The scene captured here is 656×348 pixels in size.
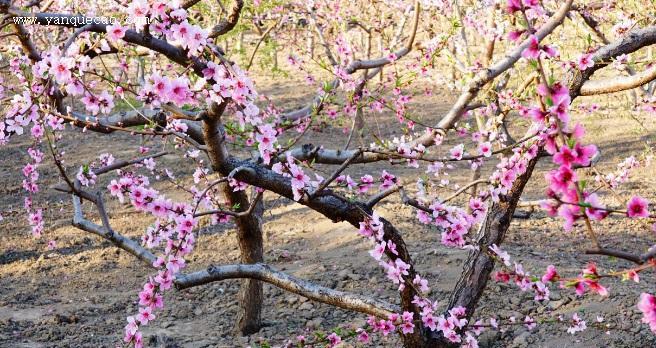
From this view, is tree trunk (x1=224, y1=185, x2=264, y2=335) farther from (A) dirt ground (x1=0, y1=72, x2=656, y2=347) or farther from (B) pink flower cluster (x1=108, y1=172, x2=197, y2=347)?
(B) pink flower cluster (x1=108, y1=172, x2=197, y2=347)

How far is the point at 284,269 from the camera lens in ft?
22.0

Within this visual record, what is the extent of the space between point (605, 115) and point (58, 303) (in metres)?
9.22

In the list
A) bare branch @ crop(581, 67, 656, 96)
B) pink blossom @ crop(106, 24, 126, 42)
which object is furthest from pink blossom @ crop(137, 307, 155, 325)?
bare branch @ crop(581, 67, 656, 96)

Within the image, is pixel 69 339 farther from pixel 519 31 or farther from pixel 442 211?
pixel 519 31

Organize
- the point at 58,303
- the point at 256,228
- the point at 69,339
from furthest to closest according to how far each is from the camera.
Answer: the point at 58,303
the point at 69,339
the point at 256,228

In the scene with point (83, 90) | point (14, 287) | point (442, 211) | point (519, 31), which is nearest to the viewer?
point (519, 31)

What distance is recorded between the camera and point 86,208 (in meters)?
9.12

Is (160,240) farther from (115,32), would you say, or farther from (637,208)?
(637,208)

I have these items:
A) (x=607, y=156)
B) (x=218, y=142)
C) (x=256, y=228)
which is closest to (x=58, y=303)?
(x=256, y=228)

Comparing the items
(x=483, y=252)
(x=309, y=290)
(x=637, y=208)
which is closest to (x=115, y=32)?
(x=309, y=290)

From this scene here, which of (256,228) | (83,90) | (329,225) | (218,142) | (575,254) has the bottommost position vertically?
(575,254)

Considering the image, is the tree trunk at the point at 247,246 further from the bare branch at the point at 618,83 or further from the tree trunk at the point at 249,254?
the bare branch at the point at 618,83

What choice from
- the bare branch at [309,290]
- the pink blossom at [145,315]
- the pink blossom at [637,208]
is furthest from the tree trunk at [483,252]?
the pink blossom at [637,208]

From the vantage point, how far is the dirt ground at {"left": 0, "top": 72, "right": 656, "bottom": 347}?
532 centimetres
